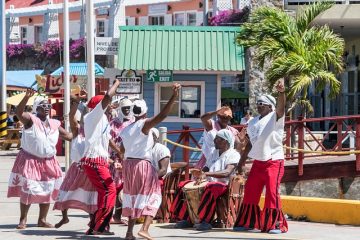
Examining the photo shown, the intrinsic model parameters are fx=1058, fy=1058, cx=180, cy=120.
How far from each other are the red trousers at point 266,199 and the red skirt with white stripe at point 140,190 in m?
1.59

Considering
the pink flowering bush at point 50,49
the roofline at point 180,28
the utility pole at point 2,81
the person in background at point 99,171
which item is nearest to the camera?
the person in background at point 99,171

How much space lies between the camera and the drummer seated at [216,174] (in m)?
13.5

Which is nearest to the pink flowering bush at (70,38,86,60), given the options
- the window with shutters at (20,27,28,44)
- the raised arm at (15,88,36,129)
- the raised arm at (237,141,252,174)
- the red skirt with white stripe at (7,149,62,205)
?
the window with shutters at (20,27,28,44)

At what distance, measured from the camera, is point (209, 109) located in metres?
26.8

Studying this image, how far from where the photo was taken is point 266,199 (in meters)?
13.3

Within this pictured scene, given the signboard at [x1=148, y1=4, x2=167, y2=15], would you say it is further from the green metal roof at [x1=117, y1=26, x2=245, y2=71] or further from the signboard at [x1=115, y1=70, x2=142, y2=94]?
the signboard at [x1=115, y1=70, x2=142, y2=94]

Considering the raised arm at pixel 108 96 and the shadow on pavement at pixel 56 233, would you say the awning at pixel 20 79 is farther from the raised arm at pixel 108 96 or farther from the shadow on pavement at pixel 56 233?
the raised arm at pixel 108 96

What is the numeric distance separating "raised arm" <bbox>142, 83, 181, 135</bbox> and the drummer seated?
1.54 metres

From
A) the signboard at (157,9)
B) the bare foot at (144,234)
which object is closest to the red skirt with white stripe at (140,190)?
the bare foot at (144,234)

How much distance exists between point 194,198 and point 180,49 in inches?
520

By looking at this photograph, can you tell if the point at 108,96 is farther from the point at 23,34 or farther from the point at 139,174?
the point at 23,34

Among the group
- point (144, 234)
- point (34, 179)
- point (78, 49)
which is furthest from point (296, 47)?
point (78, 49)

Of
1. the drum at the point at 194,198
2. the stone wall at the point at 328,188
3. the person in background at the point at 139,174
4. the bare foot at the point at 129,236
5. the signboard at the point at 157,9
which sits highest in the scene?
the signboard at the point at 157,9

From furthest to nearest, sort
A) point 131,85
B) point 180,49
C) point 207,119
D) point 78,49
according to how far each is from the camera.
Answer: point 78,49
point 180,49
point 131,85
point 207,119
